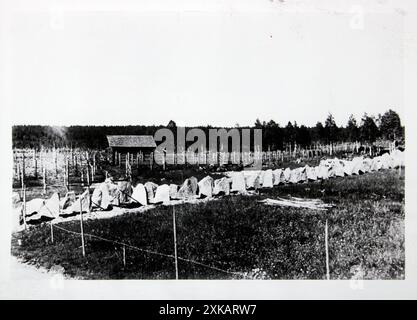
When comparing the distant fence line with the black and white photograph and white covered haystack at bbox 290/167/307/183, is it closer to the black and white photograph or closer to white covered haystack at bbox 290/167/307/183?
the black and white photograph

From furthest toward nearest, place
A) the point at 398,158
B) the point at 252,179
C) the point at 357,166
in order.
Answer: the point at 357,166
the point at 252,179
the point at 398,158

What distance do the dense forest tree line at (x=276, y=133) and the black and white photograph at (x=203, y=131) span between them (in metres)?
0.02

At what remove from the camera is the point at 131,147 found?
5.22 meters

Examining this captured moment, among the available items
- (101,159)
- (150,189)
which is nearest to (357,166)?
(150,189)

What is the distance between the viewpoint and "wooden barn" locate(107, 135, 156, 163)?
520 centimetres

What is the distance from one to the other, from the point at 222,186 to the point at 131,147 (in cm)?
126

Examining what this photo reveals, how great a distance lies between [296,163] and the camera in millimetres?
5441

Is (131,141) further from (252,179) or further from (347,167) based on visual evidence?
(347,167)

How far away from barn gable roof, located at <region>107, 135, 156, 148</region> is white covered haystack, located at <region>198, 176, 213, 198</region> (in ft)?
2.53

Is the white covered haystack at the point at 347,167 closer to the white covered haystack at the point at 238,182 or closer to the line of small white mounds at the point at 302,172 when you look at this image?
the line of small white mounds at the point at 302,172

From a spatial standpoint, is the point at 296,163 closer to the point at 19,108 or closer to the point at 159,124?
the point at 159,124

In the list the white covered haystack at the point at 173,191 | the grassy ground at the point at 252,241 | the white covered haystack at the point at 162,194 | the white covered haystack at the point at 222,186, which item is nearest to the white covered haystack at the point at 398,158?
the grassy ground at the point at 252,241

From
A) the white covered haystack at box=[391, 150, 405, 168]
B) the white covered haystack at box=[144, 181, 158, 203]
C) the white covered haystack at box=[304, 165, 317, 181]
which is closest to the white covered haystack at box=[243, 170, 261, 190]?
the white covered haystack at box=[304, 165, 317, 181]
